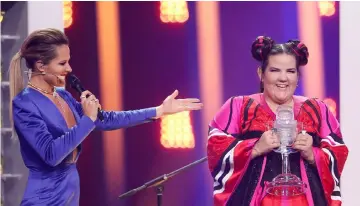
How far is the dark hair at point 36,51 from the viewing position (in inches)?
123

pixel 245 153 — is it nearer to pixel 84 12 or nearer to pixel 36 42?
pixel 36 42

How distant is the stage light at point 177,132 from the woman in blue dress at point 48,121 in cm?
119

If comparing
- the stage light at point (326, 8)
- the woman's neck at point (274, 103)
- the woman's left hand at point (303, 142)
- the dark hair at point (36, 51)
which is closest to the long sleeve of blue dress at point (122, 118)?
the dark hair at point (36, 51)

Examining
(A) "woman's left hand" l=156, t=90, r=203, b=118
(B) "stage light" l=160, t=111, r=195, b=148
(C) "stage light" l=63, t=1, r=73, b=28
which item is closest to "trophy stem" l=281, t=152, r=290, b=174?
(A) "woman's left hand" l=156, t=90, r=203, b=118

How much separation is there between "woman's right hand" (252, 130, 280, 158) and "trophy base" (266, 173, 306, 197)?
0.13 metres

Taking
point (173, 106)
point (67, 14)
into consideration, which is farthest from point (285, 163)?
point (67, 14)

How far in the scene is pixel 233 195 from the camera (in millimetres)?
3098

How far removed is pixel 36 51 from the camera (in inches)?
124

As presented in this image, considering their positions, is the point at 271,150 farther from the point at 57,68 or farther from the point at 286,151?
the point at 57,68

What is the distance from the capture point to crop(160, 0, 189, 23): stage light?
4.38 meters

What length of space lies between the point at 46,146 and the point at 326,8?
2.25 m

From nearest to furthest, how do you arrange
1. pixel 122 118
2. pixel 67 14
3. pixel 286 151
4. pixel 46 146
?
1. pixel 286 151
2. pixel 46 146
3. pixel 122 118
4. pixel 67 14

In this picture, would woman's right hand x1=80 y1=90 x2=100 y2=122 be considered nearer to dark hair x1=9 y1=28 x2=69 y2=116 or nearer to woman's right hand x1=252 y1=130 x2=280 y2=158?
dark hair x1=9 y1=28 x2=69 y2=116

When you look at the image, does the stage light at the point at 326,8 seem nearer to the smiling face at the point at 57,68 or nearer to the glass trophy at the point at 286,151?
the glass trophy at the point at 286,151
